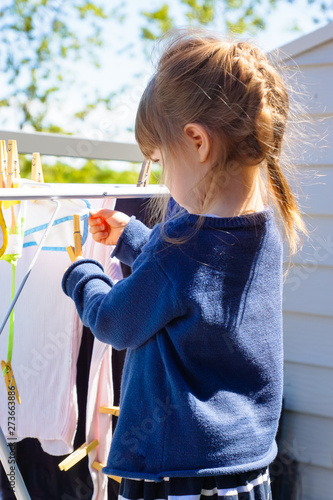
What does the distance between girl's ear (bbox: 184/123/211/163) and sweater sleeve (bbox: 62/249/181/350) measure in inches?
7.7

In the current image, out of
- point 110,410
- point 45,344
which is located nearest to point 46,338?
point 45,344

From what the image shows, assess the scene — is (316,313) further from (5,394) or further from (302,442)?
(5,394)

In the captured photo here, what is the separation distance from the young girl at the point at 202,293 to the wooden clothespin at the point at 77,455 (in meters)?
0.36

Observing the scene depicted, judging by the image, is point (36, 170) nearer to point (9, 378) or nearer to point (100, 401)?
point (9, 378)

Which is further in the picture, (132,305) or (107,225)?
(107,225)

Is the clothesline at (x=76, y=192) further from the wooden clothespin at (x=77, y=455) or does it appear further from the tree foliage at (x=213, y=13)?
the tree foliage at (x=213, y=13)

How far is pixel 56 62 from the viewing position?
31.4ft

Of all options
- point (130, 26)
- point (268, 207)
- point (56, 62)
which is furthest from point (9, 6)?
point (268, 207)

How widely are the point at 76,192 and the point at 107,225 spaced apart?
0.53ft

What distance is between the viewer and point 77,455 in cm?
146

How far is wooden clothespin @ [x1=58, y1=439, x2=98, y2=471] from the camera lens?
1432 mm

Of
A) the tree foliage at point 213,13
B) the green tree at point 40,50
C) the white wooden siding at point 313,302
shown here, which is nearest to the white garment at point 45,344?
the white wooden siding at point 313,302

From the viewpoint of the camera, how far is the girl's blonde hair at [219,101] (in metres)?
1.00

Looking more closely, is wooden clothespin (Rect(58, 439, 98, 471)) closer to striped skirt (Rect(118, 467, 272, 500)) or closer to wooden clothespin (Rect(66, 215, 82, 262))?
striped skirt (Rect(118, 467, 272, 500))
